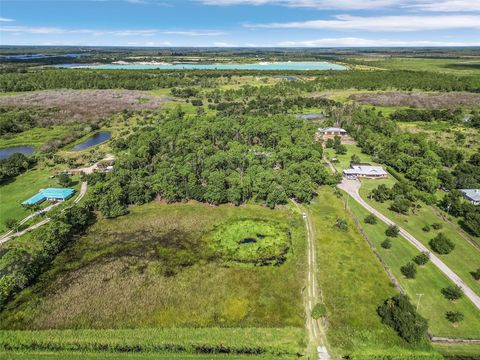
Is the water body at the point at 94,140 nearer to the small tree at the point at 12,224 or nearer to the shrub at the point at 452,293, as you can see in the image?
the small tree at the point at 12,224

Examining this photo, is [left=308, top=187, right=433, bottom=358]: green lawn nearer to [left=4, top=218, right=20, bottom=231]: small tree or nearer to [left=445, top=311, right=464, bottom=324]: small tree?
[left=445, top=311, right=464, bottom=324]: small tree

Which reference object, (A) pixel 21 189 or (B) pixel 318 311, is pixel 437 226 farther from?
(A) pixel 21 189

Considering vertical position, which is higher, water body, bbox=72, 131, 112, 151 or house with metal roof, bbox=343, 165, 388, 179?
water body, bbox=72, 131, 112, 151

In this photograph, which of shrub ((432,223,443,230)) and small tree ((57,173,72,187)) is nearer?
shrub ((432,223,443,230))

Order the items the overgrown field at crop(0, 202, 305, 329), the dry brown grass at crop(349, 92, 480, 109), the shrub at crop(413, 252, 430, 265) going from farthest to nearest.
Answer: the dry brown grass at crop(349, 92, 480, 109), the shrub at crop(413, 252, 430, 265), the overgrown field at crop(0, 202, 305, 329)

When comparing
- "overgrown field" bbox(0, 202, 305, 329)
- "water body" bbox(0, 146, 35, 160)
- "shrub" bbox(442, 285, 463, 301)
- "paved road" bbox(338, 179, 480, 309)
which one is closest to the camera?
"overgrown field" bbox(0, 202, 305, 329)

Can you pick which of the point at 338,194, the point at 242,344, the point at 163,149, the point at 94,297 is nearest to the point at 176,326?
the point at 242,344

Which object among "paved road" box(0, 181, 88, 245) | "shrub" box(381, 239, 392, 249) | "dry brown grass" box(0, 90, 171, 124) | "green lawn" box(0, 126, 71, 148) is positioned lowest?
"shrub" box(381, 239, 392, 249)

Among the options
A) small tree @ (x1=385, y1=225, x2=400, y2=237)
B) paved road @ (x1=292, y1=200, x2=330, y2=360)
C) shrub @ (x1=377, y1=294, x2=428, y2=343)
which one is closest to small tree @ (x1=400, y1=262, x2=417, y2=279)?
shrub @ (x1=377, y1=294, x2=428, y2=343)

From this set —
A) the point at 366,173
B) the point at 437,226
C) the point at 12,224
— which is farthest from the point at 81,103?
the point at 437,226
